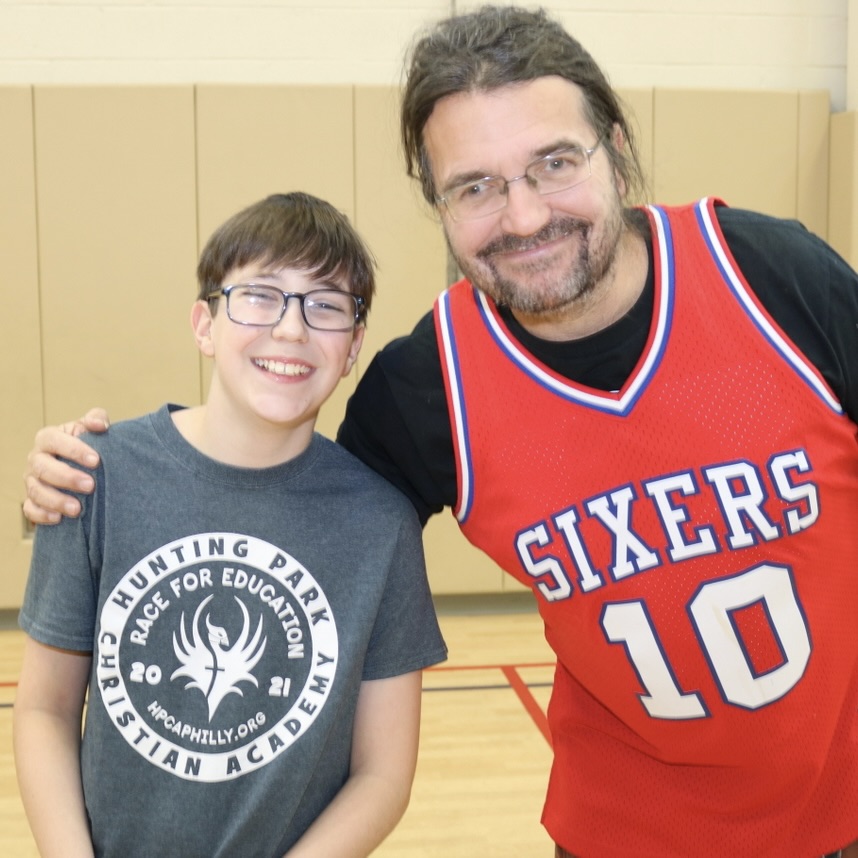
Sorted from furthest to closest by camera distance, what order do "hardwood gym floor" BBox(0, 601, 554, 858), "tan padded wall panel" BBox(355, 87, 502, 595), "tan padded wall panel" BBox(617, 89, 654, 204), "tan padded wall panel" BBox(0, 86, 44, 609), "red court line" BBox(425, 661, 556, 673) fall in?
1. "tan padded wall panel" BBox(617, 89, 654, 204)
2. "tan padded wall panel" BBox(355, 87, 502, 595)
3. "tan padded wall panel" BBox(0, 86, 44, 609)
4. "red court line" BBox(425, 661, 556, 673)
5. "hardwood gym floor" BBox(0, 601, 554, 858)

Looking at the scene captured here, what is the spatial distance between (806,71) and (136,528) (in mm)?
4410

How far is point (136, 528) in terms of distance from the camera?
130 centimetres

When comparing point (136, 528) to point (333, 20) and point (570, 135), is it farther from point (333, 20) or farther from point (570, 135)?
point (333, 20)

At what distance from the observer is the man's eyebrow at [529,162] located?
4.36 feet

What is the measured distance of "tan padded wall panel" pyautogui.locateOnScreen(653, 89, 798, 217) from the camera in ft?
14.8

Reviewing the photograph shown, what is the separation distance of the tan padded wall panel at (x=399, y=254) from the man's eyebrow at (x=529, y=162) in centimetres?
303

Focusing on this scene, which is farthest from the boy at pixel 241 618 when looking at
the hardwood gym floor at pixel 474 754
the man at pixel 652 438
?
the hardwood gym floor at pixel 474 754

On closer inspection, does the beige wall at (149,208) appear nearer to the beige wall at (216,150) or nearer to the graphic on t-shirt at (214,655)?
the beige wall at (216,150)

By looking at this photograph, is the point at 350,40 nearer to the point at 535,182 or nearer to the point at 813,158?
the point at 813,158

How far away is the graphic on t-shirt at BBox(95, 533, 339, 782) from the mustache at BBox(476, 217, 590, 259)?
0.52 m

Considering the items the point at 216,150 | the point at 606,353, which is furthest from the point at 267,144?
the point at 606,353

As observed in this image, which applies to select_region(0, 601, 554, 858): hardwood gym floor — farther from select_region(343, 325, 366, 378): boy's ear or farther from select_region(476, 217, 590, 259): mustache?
select_region(476, 217, 590, 259): mustache

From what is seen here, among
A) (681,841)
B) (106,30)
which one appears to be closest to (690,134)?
(106,30)

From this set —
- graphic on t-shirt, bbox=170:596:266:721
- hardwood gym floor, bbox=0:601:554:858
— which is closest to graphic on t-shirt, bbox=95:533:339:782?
graphic on t-shirt, bbox=170:596:266:721
